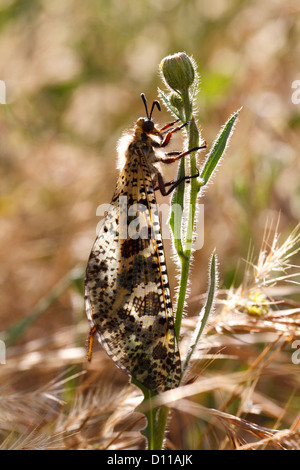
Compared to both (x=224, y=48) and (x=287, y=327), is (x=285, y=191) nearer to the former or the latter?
(x=224, y=48)

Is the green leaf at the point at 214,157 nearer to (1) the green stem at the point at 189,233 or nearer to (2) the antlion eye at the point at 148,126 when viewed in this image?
(1) the green stem at the point at 189,233

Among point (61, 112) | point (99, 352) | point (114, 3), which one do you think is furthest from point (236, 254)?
point (114, 3)

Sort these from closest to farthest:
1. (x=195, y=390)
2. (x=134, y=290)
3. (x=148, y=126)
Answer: (x=195, y=390)
(x=134, y=290)
(x=148, y=126)

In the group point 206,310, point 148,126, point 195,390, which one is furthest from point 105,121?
point 195,390

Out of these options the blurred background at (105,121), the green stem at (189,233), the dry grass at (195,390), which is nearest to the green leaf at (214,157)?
the green stem at (189,233)

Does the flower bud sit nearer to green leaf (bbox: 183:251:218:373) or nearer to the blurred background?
green leaf (bbox: 183:251:218:373)

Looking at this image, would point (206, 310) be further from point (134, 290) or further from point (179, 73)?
point (179, 73)
